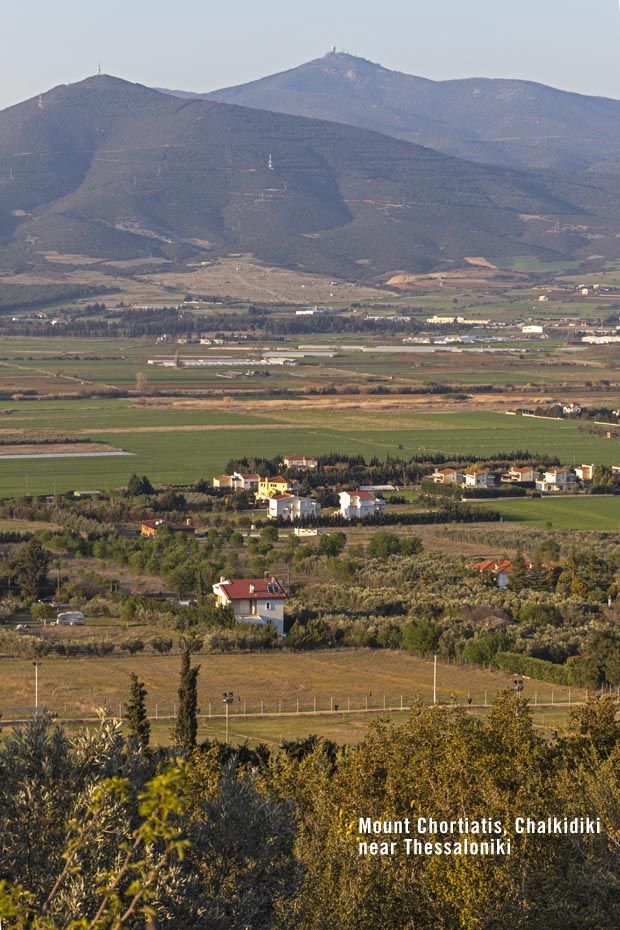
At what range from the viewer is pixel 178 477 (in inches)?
1996

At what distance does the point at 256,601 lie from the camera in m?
28.2

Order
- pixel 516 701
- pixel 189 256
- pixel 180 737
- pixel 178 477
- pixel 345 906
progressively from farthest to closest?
pixel 189 256, pixel 178 477, pixel 180 737, pixel 516 701, pixel 345 906

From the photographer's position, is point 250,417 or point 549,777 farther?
point 250,417

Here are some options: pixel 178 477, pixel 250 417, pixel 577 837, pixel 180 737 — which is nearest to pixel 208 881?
pixel 577 837

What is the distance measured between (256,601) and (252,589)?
1.53ft

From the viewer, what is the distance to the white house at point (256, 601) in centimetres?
2816

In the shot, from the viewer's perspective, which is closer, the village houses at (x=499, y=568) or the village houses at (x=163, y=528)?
the village houses at (x=499, y=568)

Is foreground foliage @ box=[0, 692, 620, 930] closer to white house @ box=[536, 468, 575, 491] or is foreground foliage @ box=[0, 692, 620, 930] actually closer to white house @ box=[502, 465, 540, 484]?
white house @ box=[536, 468, 575, 491]

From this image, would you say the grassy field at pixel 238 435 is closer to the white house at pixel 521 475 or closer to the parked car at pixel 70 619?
the white house at pixel 521 475

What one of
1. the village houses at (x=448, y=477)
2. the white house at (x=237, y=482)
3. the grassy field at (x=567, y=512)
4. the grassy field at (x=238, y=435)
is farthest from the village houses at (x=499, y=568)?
the grassy field at (x=238, y=435)

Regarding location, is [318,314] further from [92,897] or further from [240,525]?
[92,897]

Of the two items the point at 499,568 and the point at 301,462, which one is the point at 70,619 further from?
the point at 301,462

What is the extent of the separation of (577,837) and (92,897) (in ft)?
17.7

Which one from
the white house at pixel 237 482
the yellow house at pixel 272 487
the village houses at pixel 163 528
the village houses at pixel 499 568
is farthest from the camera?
the white house at pixel 237 482
